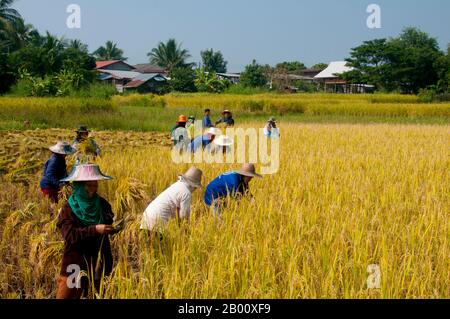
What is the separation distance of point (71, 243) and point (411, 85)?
38.9 m

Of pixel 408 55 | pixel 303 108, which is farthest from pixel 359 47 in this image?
pixel 303 108

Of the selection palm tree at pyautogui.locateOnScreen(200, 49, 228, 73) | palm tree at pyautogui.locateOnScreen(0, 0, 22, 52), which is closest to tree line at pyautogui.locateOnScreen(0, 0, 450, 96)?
palm tree at pyautogui.locateOnScreen(0, 0, 22, 52)

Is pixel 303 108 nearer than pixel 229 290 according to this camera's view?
No

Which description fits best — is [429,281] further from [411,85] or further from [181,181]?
[411,85]

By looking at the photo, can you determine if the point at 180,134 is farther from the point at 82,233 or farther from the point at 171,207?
the point at 82,233

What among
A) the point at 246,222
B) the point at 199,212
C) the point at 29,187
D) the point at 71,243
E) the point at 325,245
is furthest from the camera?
the point at 29,187

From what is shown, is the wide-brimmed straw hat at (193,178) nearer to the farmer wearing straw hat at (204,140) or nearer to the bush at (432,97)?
the farmer wearing straw hat at (204,140)

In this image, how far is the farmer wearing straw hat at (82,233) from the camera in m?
2.84

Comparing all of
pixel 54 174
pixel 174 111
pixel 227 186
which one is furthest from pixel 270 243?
pixel 174 111

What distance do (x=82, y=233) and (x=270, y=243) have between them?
3.98 feet

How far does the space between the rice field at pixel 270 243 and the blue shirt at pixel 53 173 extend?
0.80ft

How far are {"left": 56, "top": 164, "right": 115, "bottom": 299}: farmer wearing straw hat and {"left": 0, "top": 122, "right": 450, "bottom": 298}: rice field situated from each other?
0.16 m

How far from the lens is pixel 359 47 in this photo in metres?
40.3

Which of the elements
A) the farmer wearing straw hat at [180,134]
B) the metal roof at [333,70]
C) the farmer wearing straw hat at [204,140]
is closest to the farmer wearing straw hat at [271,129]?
the farmer wearing straw hat at [180,134]
